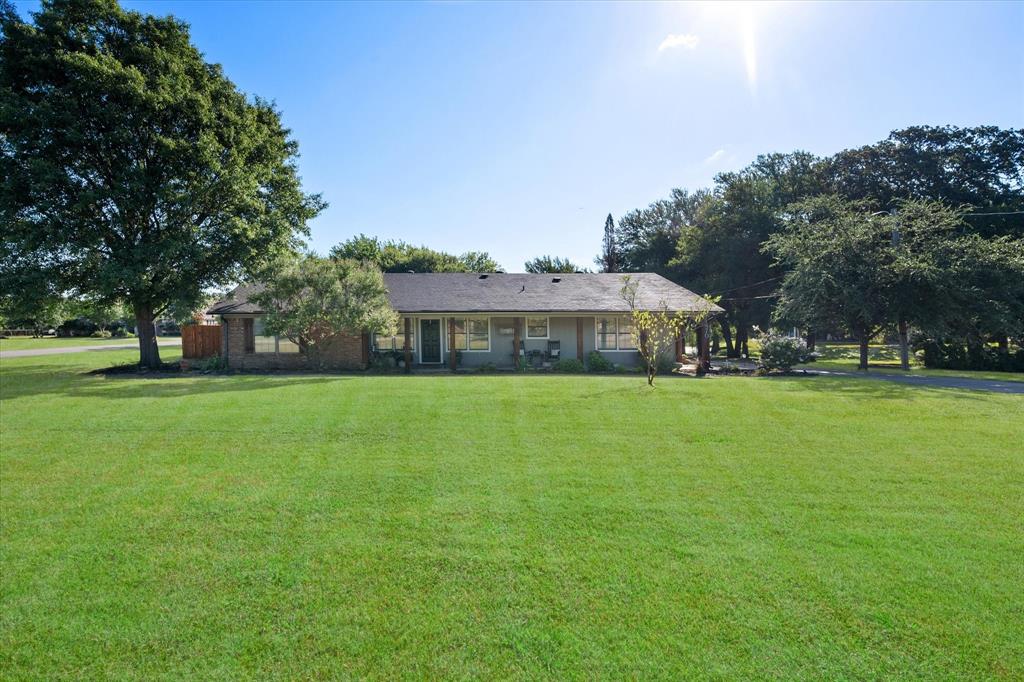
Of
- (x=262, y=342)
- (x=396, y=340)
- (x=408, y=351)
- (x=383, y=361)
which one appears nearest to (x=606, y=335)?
(x=408, y=351)

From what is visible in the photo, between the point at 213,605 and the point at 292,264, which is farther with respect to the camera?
the point at 292,264

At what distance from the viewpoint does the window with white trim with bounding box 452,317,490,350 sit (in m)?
22.0

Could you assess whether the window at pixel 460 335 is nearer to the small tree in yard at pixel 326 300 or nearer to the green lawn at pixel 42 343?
the small tree in yard at pixel 326 300

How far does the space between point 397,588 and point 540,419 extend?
5555 millimetres

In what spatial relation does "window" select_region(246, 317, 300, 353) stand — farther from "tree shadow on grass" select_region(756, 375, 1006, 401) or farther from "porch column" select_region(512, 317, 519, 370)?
"tree shadow on grass" select_region(756, 375, 1006, 401)

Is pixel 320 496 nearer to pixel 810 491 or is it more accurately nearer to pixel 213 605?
pixel 213 605

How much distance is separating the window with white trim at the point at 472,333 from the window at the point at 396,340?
1.89m

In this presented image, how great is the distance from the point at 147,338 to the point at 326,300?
8.43 meters

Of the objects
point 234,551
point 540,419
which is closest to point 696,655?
point 234,551

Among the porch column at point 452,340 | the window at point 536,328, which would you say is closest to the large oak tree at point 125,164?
the porch column at point 452,340

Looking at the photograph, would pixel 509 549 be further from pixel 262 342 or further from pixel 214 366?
pixel 262 342

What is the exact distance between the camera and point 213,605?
3750 millimetres

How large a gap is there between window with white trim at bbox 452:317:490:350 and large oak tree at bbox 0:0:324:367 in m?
8.19

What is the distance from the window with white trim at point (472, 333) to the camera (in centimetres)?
2202
